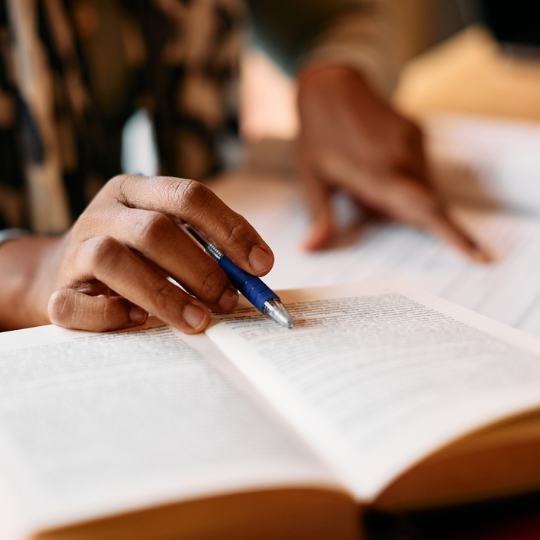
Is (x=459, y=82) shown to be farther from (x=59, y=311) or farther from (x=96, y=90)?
(x=59, y=311)

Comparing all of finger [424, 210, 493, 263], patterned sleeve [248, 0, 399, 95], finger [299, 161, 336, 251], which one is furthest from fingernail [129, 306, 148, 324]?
patterned sleeve [248, 0, 399, 95]

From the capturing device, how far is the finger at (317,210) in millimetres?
711

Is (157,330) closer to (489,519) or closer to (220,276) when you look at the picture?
(220,276)

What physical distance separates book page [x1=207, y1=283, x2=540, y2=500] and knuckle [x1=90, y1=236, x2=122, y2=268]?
0.10 m

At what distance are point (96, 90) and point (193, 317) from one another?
24.2 inches

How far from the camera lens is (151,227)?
408mm

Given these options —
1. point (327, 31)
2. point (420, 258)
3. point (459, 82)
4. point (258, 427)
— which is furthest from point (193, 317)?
point (459, 82)

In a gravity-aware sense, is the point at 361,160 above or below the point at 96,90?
below

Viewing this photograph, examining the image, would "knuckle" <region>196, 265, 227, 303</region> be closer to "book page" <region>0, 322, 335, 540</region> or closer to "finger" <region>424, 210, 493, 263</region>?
"book page" <region>0, 322, 335, 540</region>

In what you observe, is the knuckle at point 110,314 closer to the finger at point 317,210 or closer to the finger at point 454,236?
the finger at point 317,210

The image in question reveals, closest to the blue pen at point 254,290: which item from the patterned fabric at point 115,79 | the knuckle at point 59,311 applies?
the knuckle at point 59,311

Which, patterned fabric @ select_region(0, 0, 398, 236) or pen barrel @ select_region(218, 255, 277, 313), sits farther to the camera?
patterned fabric @ select_region(0, 0, 398, 236)

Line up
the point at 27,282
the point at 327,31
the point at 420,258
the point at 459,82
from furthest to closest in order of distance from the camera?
1. the point at 459,82
2. the point at 327,31
3. the point at 420,258
4. the point at 27,282

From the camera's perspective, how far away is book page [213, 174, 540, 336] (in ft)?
1.88
